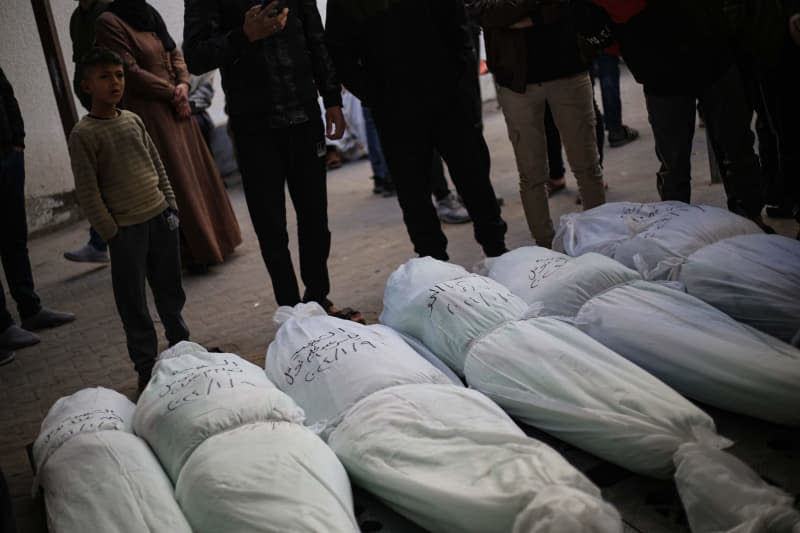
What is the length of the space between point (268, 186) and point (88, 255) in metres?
2.48

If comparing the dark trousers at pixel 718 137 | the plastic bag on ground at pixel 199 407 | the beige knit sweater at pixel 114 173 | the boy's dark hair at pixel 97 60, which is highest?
the boy's dark hair at pixel 97 60

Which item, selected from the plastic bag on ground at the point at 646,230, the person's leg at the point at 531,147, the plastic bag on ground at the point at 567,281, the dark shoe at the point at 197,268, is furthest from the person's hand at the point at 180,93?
the plastic bag on ground at the point at 567,281

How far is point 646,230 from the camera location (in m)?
2.93

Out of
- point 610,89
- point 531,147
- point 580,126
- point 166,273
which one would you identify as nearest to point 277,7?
point 166,273

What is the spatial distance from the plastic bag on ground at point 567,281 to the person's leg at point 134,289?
1405 mm

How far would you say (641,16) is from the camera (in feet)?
10.3

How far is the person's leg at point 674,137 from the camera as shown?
128 inches

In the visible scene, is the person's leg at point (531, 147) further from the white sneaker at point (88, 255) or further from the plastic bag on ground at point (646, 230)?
the white sneaker at point (88, 255)

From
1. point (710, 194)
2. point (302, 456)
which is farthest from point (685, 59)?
point (302, 456)

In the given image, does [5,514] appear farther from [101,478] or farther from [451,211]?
[451,211]

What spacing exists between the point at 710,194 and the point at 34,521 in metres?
3.37

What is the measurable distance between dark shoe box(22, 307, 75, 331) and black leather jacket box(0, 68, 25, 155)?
0.87 m

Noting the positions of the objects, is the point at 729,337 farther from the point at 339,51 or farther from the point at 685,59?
the point at 339,51

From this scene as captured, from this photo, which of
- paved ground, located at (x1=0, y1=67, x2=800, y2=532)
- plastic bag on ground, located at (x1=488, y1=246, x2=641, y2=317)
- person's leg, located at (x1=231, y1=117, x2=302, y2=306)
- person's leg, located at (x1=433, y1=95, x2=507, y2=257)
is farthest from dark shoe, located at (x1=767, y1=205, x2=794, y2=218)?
person's leg, located at (x1=231, y1=117, x2=302, y2=306)
